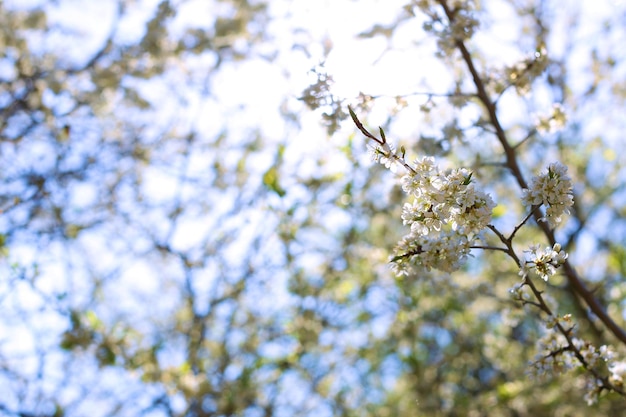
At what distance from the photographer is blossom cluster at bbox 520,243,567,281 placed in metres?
1.99

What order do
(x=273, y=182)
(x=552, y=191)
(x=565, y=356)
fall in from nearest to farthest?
(x=552, y=191) → (x=565, y=356) → (x=273, y=182)

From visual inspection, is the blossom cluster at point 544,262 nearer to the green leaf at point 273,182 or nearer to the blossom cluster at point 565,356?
the blossom cluster at point 565,356

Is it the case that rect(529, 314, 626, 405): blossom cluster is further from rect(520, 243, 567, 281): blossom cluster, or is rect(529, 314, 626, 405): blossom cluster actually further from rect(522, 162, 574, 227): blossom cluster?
rect(522, 162, 574, 227): blossom cluster

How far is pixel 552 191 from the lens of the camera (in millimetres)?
1941

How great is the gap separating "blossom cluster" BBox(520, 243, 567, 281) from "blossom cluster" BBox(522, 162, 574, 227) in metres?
0.12

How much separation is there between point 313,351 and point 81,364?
185cm

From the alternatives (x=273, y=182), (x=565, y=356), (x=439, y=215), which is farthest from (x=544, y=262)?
(x=273, y=182)

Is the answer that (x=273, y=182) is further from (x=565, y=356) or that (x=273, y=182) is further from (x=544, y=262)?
(x=544, y=262)

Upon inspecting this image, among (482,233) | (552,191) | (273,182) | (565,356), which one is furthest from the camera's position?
(273,182)

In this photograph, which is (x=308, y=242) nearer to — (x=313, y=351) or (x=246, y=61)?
(x=313, y=351)

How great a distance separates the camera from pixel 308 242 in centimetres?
519

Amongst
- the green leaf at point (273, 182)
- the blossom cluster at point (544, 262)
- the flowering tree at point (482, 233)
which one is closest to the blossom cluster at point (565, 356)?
the flowering tree at point (482, 233)

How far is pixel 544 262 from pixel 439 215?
0.38m

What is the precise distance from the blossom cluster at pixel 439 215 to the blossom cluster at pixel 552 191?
0.59ft
